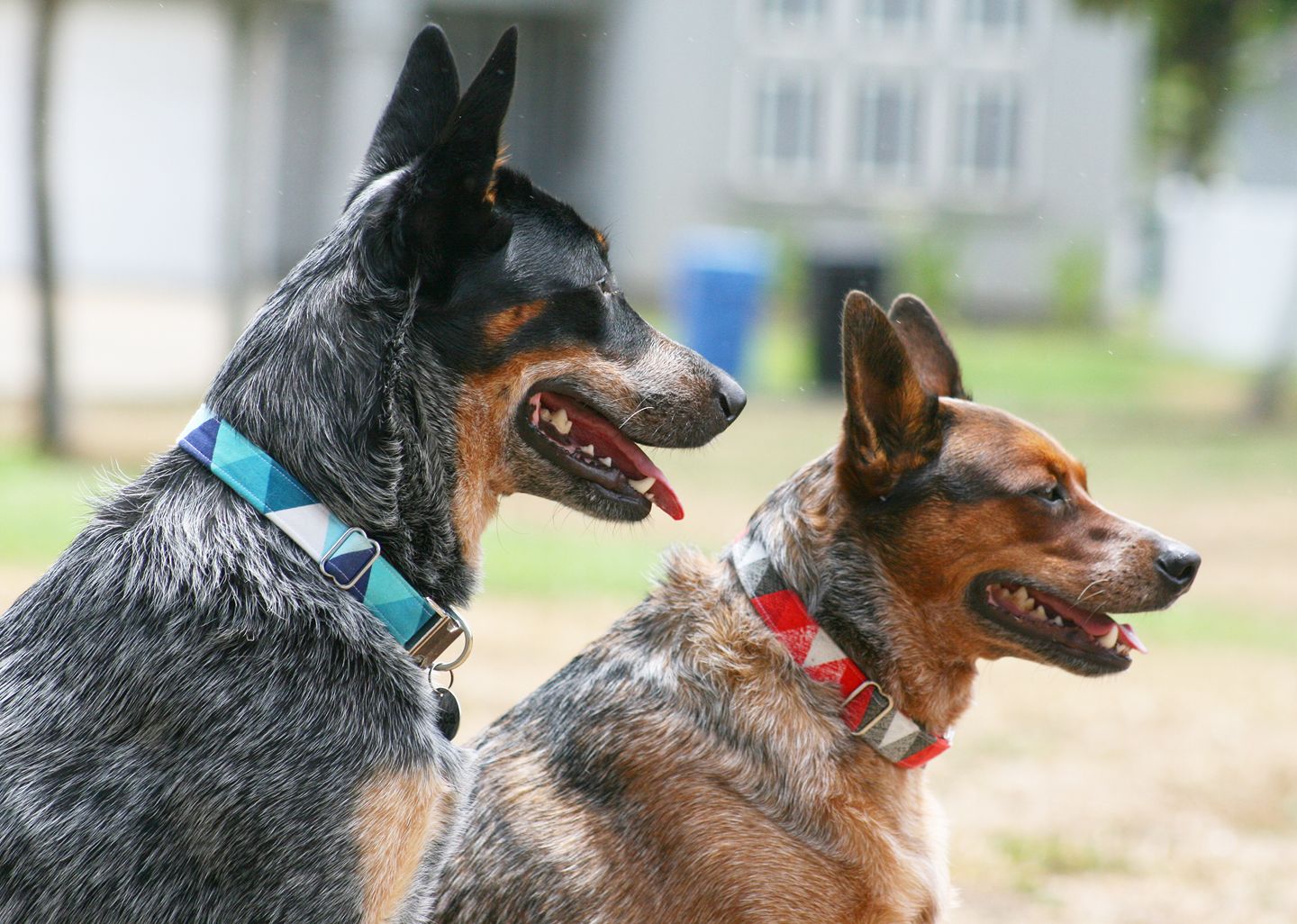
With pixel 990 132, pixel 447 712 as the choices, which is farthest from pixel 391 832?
pixel 990 132

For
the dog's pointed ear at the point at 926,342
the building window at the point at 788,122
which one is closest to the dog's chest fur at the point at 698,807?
the dog's pointed ear at the point at 926,342

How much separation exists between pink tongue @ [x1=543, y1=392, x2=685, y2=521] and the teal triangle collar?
22.1 inches

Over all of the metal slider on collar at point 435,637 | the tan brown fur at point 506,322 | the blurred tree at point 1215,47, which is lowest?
the metal slider on collar at point 435,637

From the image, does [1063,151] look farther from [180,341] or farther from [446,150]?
[446,150]

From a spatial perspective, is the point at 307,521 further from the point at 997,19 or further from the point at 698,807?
the point at 997,19

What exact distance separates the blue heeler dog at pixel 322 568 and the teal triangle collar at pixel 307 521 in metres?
0.03

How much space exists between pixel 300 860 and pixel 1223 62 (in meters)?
19.5

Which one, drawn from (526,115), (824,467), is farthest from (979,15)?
(824,467)

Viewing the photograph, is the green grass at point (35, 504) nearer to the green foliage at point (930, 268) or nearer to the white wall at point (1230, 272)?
the green foliage at point (930, 268)

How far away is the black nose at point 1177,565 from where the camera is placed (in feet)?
11.4

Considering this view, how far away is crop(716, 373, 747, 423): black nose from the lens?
3.35 meters

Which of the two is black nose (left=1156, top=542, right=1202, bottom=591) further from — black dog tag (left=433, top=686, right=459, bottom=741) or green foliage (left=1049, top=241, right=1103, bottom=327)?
green foliage (left=1049, top=241, right=1103, bottom=327)

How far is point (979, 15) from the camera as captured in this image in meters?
27.8

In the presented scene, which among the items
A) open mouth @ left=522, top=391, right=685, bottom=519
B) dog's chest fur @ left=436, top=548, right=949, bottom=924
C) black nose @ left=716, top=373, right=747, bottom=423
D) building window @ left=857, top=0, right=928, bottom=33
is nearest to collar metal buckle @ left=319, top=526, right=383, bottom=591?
open mouth @ left=522, top=391, right=685, bottom=519
